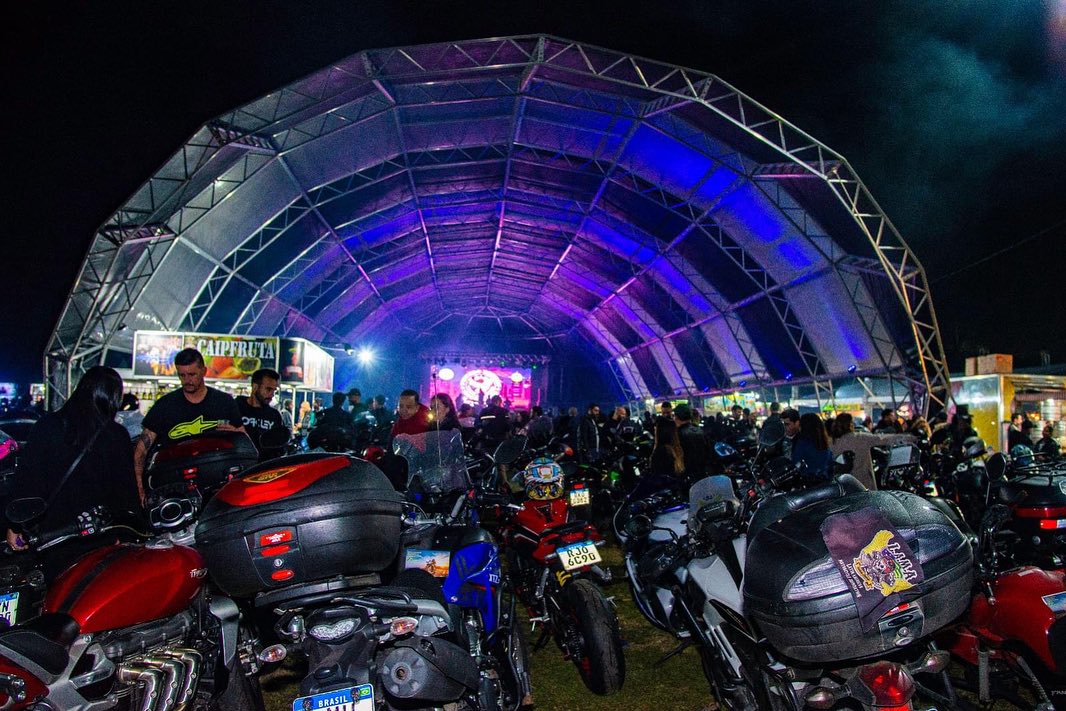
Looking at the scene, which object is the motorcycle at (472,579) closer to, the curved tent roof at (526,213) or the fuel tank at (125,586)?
the fuel tank at (125,586)

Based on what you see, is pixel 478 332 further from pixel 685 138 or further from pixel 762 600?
pixel 762 600

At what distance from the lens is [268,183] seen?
16125 millimetres

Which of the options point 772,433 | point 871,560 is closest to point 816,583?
point 871,560

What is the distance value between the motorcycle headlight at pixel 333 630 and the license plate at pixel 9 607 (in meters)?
2.62

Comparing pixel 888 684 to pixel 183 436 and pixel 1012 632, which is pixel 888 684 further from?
pixel 183 436

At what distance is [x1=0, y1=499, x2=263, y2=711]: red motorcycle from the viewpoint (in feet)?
6.98

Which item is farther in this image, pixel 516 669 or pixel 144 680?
pixel 516 669

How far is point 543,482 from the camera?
4973 mm

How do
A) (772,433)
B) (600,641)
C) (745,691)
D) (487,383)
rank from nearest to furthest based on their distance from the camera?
1. (745,691)
2. (600,641)
3. (772,433)
4. (487,383)

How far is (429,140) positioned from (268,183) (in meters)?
4.03

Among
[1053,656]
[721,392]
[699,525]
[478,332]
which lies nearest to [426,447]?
[699,525]

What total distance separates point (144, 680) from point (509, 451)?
2589mm

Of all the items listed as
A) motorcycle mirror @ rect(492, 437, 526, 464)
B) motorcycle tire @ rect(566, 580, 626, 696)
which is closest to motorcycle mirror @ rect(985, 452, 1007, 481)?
motorcycle tire @ rect(566, 580, 626, 696)

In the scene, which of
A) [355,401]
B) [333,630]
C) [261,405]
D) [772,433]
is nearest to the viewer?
[333,630]
